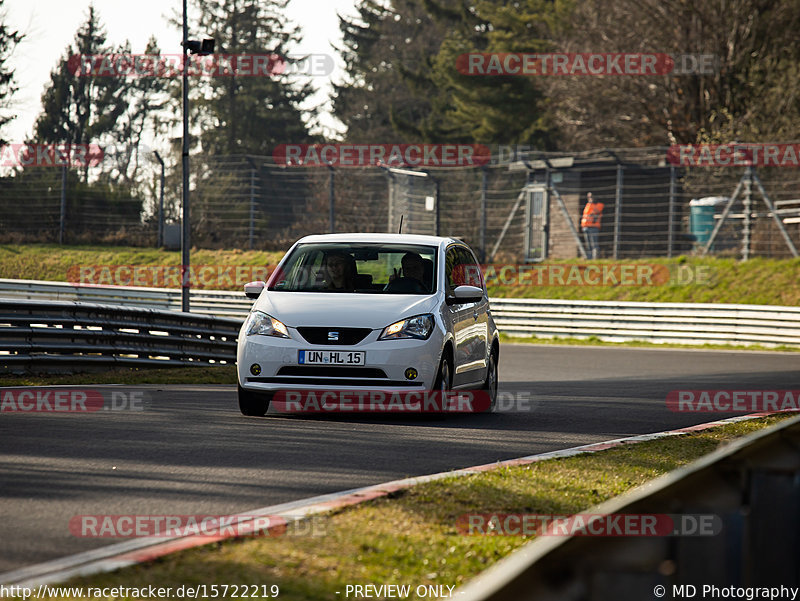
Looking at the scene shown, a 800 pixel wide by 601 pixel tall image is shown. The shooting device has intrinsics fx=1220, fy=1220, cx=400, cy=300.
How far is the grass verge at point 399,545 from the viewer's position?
449 cm

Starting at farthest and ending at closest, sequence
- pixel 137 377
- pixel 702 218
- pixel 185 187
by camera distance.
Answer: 1. pixel 702 218
2. pixel 185 187
3. pixel 137 377

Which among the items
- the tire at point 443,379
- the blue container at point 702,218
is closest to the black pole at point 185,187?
the tire at point 443,379

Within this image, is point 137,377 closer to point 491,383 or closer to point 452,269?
point 491,383

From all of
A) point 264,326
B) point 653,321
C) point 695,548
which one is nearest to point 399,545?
point 695,548

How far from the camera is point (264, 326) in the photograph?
34.9 ft

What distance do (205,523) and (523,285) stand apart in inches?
1128

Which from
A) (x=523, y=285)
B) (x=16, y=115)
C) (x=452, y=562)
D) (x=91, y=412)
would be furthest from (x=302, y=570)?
(x=16, y=115)

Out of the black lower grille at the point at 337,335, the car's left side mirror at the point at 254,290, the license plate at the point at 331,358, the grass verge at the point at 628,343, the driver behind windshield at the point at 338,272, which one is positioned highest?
the driver behind windshield at the point at 338,272

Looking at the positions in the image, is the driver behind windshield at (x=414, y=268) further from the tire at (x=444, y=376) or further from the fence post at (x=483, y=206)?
the fence post at (x=483, y=206)

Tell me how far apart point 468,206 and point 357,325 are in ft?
79.9

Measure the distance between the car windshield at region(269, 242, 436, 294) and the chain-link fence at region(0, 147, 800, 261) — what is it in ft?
62.0

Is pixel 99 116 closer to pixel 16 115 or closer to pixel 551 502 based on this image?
pixel 16 115

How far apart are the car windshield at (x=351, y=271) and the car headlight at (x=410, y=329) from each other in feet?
1.96

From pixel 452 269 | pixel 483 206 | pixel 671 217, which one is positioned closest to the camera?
pixel 452 269
